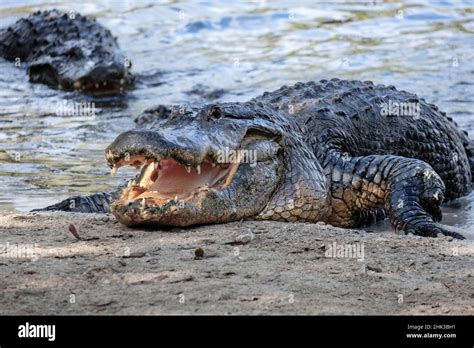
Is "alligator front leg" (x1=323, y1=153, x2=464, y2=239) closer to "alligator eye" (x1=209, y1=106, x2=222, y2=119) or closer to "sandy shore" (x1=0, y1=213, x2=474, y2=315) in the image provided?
"sandy shore" (x1=0, y1=213, x2=474, y2=315)

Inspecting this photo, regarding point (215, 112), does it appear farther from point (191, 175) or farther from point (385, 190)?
point (385, 190)

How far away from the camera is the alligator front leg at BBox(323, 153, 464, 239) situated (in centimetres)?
624

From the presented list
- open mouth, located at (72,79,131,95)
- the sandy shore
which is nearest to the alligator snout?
the sandy shore

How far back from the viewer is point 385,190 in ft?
21.1

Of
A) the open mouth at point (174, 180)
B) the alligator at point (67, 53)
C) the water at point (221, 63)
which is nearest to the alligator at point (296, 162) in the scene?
the open mouth at point (174, 180)

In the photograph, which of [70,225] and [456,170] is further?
[456,170]

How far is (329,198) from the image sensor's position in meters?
6.50

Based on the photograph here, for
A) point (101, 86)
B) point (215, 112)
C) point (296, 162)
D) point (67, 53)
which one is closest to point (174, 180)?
point (215, 112)

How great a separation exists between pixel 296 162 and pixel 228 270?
1.91 m

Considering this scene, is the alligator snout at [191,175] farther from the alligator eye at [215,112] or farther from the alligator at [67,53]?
the alligator at [67,53]
